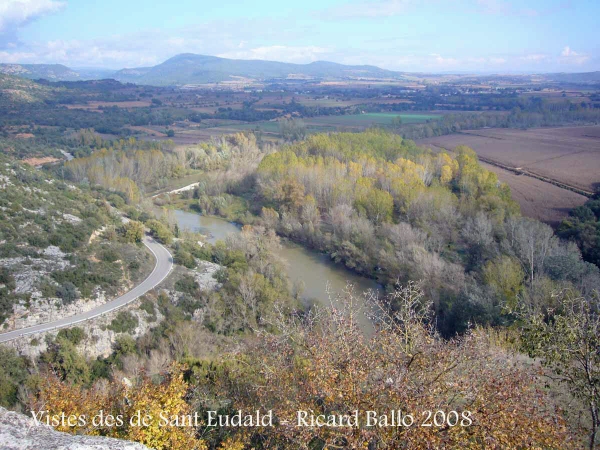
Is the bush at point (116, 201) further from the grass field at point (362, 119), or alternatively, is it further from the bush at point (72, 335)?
the grass field at point (362, 119)

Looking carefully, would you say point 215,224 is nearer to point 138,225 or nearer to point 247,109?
point 138,225

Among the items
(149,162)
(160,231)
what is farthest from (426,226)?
(149,162)

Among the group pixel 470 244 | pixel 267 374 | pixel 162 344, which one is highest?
pixel 267 374

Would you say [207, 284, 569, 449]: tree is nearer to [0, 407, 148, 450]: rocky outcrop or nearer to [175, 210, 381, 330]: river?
[0, 407, 148, 450]: rocky outcrop

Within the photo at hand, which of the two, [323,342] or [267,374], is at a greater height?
[323,342]

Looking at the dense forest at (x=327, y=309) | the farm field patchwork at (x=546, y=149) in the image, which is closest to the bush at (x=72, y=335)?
the dense forest at (x=327, y=309)

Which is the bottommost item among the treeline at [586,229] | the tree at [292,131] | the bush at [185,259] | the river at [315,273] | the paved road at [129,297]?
the river at [315,273]

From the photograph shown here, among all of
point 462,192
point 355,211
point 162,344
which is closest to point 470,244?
point 355,211

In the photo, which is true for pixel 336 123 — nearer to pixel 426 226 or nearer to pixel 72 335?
pixel 426 226
